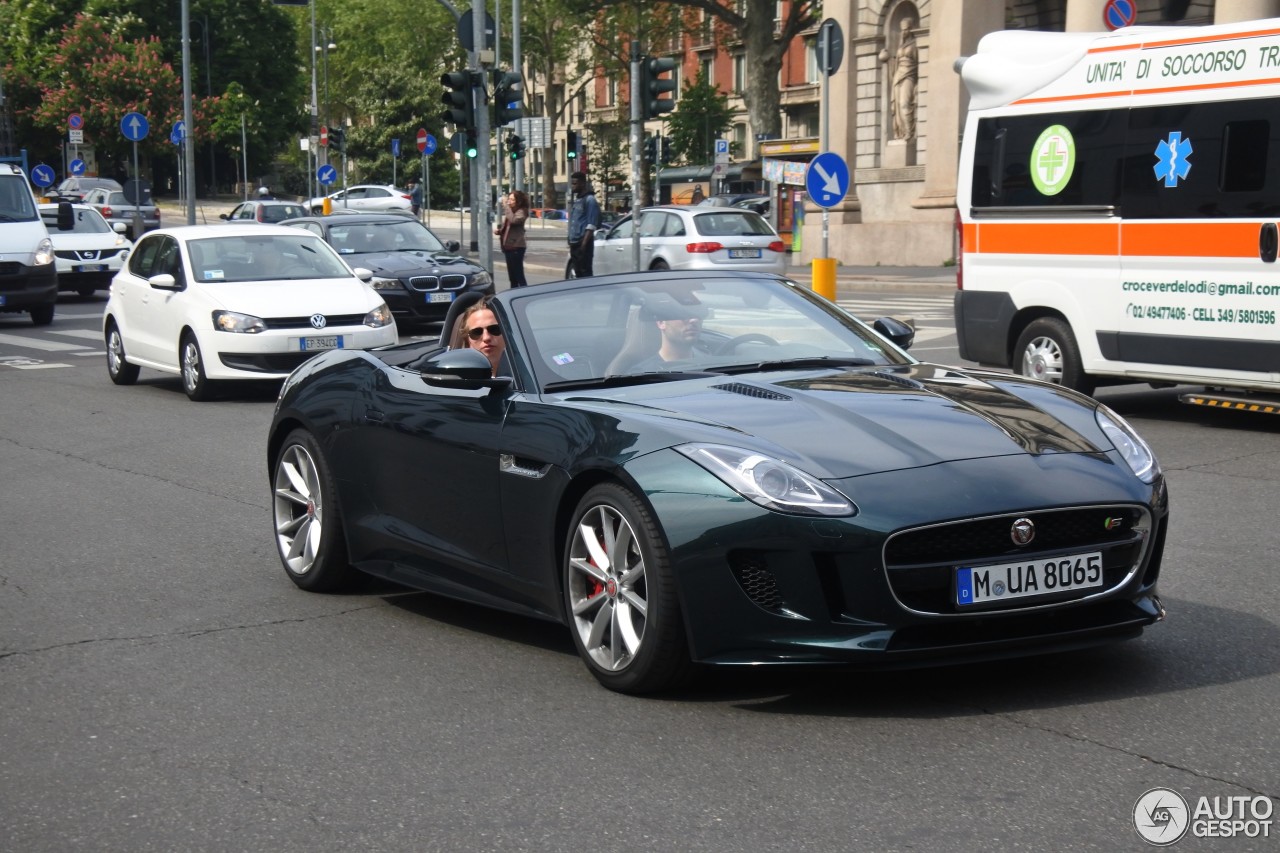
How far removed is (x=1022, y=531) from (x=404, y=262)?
18798 mm

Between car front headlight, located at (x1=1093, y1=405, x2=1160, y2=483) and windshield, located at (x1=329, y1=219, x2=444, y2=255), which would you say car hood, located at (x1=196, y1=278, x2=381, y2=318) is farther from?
car front headlight, located at (x1=1093, y1=405, x2=1160, y2=483)

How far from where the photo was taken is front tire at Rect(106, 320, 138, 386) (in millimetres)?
17453

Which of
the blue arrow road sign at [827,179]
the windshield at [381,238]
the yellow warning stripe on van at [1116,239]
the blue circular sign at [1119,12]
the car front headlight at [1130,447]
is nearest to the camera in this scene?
the car front headlight at [1130,447]

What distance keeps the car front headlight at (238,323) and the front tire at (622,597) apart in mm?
10610

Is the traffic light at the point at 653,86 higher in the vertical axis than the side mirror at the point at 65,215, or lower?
higher

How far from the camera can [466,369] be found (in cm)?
601

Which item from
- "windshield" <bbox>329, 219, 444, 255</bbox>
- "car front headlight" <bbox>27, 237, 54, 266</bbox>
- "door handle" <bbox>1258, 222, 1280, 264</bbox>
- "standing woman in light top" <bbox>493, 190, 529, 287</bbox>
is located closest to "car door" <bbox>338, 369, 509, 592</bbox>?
"door handle" <bbox>1258, 222, 1280, 264</bbox>

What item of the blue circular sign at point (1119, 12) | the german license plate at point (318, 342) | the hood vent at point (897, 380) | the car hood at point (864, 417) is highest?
the blue circular sign at point (1119, 12)

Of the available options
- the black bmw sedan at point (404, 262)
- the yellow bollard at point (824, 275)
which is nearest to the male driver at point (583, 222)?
the black bmw sedan at point (404, 262)

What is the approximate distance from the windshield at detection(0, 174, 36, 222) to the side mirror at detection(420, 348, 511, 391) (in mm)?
20834

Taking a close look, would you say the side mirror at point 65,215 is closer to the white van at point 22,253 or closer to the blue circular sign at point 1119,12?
the white van at point 22,253

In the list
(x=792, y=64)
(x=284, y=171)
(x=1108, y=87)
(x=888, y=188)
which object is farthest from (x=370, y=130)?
(x=1108, y=87)

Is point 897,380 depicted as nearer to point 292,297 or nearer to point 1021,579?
point 1021,579

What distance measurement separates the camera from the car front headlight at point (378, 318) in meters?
16.2
